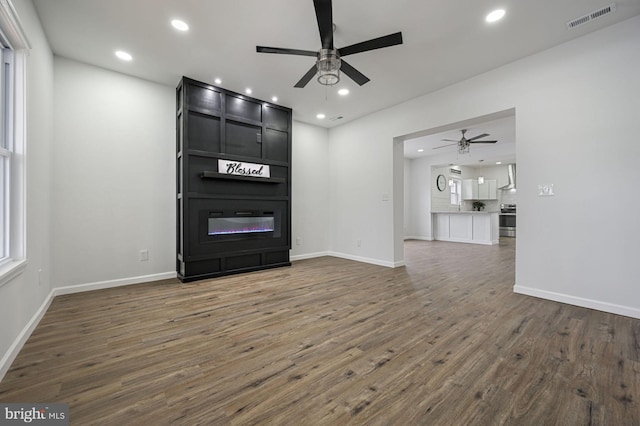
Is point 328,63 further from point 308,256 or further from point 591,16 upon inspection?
point 308,256

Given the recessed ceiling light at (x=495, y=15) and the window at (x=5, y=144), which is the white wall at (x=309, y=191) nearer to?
the recessed ceiling light at (x=495, y=15)

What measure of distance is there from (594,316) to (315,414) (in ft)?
9.72

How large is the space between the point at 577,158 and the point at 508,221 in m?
8.37

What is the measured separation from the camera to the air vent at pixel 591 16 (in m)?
2.42

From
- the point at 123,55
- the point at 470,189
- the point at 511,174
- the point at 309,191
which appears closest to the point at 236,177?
the point at 309,191

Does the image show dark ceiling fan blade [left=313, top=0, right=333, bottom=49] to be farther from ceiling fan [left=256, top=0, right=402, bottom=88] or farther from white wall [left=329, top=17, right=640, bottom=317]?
white wall [left=329, top=17, right=640, bottom=317]

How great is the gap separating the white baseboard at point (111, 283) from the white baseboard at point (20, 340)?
18.6 inches

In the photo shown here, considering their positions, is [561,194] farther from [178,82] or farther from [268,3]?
[178,82]

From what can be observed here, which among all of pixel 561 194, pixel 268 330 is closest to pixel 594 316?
pixel 561 194

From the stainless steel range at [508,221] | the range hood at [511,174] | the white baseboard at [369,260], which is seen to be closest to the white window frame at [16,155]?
the white baseboard at [369,260]

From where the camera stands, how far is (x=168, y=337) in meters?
2.16

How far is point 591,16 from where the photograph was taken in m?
2.51

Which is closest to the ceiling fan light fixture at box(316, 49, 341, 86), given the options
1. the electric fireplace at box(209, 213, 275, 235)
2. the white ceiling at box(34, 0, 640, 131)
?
the white ceiling at box(34, 0, 640, 131)
